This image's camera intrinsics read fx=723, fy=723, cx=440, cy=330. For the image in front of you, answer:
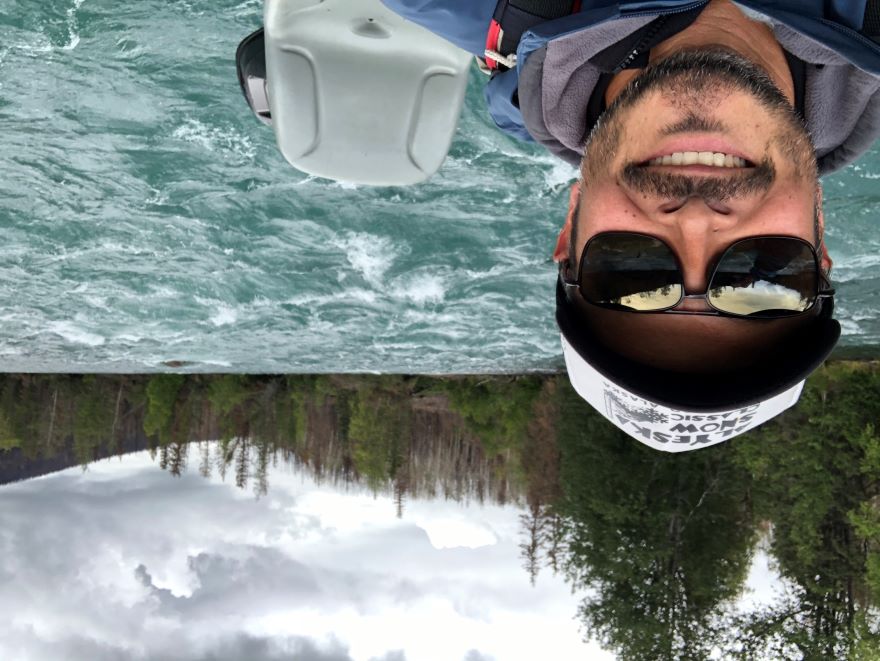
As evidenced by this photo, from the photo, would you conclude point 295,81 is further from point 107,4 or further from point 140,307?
point 140,307

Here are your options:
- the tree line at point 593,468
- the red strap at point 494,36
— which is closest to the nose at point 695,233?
the red strap at point 494,36

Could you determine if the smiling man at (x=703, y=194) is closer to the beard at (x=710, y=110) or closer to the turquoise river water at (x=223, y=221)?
the beard at (x=710, y=110)

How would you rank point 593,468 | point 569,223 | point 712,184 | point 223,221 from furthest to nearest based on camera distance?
point 593,468 → point 223,221 → point 569,223 → point 712,184

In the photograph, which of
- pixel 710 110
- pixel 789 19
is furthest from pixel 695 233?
pixel 789 19

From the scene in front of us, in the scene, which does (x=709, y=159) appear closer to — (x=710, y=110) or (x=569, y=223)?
(x=710, y=110)

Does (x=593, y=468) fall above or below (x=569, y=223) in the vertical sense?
below

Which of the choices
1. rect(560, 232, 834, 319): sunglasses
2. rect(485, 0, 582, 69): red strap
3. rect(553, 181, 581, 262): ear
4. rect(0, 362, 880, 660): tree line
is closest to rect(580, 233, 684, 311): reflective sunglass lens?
rect(560, 232, 834, 319): sunglasses
